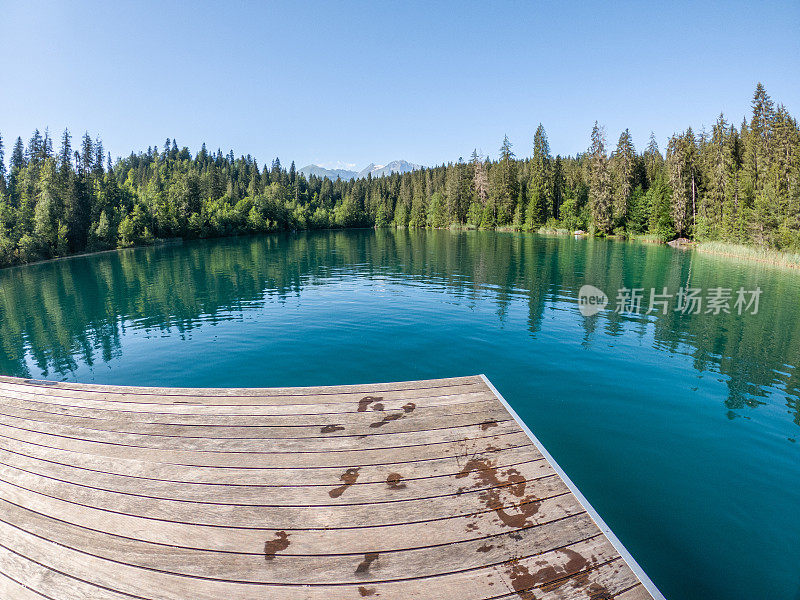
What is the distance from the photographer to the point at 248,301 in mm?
21875

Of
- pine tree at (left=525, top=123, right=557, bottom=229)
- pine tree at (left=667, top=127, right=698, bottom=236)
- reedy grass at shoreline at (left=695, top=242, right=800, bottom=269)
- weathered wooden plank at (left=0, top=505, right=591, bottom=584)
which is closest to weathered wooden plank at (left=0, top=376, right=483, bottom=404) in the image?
weathered wooden plank at (left=0, top=505, right=591, bottom=584)

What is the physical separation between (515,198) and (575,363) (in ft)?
302

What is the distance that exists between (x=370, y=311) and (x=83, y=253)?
6890 cm

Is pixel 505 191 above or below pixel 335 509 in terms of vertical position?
above

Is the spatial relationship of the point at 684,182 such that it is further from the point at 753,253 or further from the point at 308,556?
the point at 308,556

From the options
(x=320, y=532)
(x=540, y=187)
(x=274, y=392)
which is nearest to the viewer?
(x=320, y=532)

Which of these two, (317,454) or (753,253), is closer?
(317,454)

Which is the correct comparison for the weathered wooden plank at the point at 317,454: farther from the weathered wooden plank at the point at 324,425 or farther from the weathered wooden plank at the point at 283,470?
the weathered wooden plank at the point at 324,425

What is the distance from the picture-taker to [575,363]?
1171 cm

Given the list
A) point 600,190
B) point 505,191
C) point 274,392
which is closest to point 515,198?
point 505,191

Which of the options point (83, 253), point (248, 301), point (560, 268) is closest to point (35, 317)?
point (248, 301)

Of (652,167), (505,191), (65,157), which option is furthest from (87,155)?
(652,167)

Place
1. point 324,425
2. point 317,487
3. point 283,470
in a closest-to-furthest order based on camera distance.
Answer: point 317,487 → point 283,470 → point 324,425

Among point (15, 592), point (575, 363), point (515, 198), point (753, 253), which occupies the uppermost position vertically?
point (515, 198)
